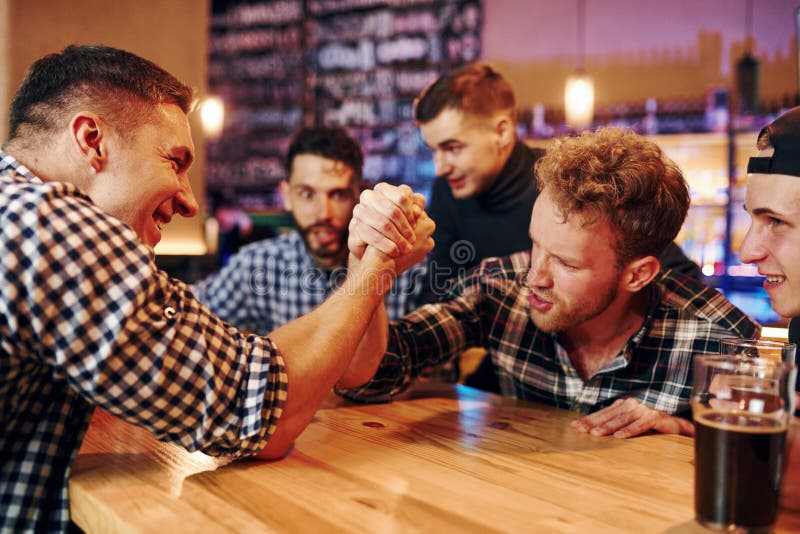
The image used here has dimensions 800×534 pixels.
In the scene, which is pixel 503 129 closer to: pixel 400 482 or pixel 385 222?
pixel 385 222

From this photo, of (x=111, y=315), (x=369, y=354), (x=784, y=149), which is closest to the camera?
(x=111, y=315)

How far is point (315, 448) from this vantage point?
3.76 feet

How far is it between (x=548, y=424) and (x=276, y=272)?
66.7 inches

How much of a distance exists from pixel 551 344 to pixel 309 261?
1367mm

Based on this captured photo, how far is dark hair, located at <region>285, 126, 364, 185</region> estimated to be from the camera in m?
2.80

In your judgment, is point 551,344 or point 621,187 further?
point 551,344

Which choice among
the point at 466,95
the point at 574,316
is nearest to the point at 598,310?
the point at 574,316

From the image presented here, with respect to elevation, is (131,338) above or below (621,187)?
below

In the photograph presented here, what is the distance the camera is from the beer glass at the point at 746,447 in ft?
2.51

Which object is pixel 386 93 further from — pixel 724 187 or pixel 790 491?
pixel 790 491

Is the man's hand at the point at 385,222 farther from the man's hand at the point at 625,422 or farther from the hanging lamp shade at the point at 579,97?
the hanging lamp shade at the point at 579,97

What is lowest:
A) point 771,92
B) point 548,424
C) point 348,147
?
point 548,424

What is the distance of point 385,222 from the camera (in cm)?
135

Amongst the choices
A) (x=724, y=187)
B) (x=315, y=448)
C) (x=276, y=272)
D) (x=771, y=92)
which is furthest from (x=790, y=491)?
(x=771, y=92)
